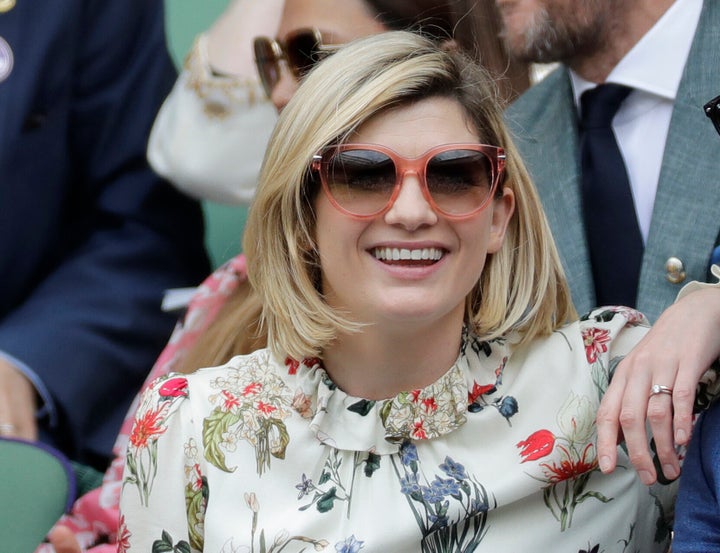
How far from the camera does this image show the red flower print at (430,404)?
184 centimetres

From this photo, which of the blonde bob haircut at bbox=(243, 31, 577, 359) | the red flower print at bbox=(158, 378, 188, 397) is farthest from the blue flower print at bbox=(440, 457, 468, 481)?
the red flower print at bbox=(158, 378, 188, 397)

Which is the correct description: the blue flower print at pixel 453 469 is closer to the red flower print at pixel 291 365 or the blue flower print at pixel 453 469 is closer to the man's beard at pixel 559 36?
the red flower print at pixel 291 365

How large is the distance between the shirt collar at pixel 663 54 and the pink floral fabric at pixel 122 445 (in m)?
0.97

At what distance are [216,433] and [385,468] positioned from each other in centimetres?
26

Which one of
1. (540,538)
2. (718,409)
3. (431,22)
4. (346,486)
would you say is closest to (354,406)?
(346,486)

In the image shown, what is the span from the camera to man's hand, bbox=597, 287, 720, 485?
5.33 ft

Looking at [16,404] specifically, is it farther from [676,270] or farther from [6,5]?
[676,270]

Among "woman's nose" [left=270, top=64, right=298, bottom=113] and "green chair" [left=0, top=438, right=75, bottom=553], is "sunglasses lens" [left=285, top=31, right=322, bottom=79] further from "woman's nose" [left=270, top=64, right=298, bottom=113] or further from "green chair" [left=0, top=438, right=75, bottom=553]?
"green chair" [left=0, top=438, right=75, bottom=553]

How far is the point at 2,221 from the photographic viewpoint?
108 inches

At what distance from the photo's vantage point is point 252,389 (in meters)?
1.90

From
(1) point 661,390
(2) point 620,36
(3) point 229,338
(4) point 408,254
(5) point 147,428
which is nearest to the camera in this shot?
(1) point 661,390

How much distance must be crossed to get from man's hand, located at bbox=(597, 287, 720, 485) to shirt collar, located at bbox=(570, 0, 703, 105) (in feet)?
3.32

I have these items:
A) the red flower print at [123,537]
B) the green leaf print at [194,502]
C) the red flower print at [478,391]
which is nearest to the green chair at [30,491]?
the red flower print at [123,537]

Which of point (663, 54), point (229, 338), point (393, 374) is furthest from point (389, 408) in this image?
point (663, 54)
